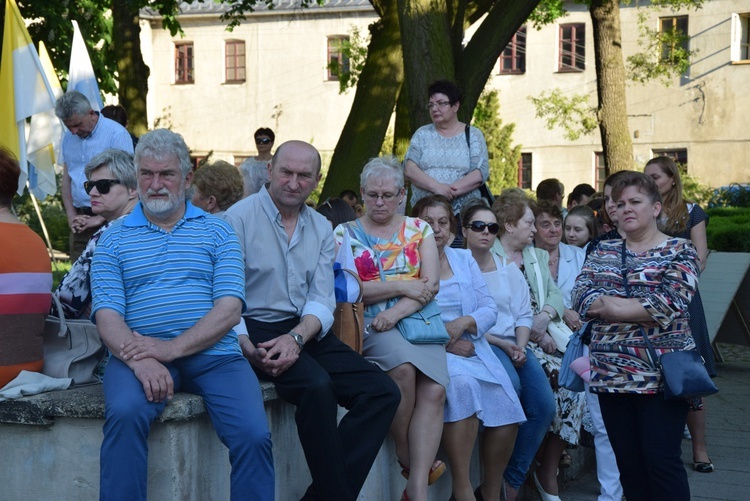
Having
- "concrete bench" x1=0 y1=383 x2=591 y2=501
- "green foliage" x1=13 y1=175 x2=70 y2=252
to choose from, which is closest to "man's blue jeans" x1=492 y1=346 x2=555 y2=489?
"concrete bench" x1=0 y1=383 x2=591 y2=501

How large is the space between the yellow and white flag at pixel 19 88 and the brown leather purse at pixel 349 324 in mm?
5572

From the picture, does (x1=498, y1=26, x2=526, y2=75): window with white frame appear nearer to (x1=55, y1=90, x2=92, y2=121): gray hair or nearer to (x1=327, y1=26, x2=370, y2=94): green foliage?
(x1=327, y1=26, x2=370, y2=94): green foliage

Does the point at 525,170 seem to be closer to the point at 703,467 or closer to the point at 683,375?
the point at 703,467

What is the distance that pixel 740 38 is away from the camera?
3566 centimetres

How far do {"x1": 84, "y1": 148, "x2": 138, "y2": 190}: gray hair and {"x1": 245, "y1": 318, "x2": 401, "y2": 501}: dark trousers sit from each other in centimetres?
90

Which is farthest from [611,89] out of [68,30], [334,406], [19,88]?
[334,406]

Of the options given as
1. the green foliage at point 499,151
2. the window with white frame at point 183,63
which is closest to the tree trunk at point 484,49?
the green foliage at point 499,151

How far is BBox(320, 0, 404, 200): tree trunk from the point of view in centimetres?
1464

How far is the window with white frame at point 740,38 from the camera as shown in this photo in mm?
35531

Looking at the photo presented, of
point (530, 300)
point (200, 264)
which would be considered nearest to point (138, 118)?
point (530, 300)

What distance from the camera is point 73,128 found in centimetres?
870

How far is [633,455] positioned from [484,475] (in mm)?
1251

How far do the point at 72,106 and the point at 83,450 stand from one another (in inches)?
178

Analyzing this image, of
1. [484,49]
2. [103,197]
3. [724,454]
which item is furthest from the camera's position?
[484,49]
